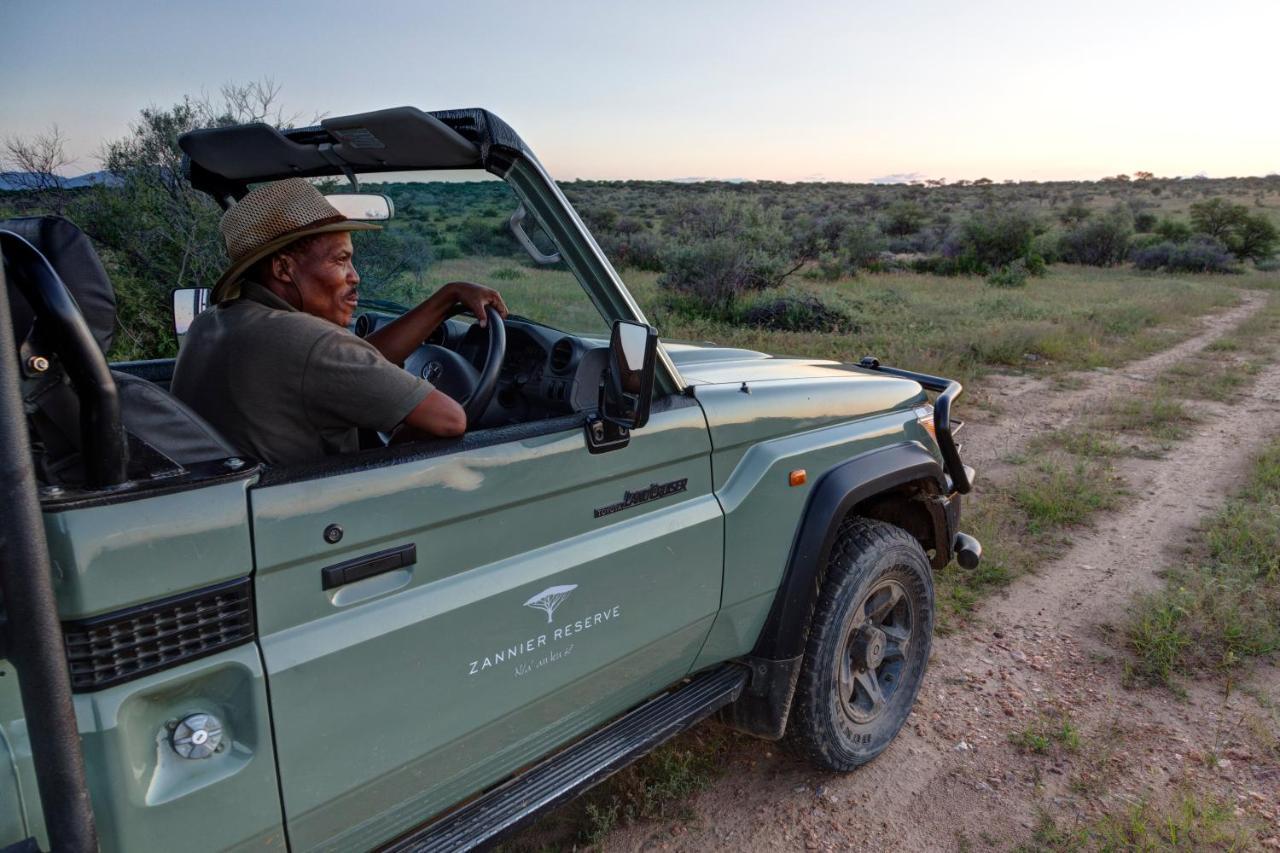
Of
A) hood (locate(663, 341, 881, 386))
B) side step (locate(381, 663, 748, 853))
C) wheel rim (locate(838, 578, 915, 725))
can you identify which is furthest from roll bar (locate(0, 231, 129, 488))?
wheel rim (locate(838, 578, 915, 725))

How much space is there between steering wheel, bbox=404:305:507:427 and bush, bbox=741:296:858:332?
9702 mm

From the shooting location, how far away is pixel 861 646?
3.13 metres

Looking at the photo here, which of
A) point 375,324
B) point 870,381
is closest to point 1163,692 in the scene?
point 870,381

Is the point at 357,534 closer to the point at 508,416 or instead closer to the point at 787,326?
the point at 508,416

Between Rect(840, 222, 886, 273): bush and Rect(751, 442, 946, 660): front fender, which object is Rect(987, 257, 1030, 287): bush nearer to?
Rect(840, 222, 886, 273): bush

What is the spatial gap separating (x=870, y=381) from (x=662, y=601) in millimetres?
1226

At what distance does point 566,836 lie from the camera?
283 cm

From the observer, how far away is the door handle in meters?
1.61

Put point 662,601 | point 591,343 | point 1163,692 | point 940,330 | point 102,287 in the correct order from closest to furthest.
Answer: point 102,287, point 662,601, point 591,343, point 1163,692, point 940,330

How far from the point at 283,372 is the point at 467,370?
0.78 m

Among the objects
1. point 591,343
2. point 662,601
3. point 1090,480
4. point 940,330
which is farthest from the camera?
point 940,330

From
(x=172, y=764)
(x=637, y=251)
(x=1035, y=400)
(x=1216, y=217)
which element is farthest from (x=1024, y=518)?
(x=1216, y=217)

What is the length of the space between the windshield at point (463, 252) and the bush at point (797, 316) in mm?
9673

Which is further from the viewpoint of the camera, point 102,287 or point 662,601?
point 662,601
